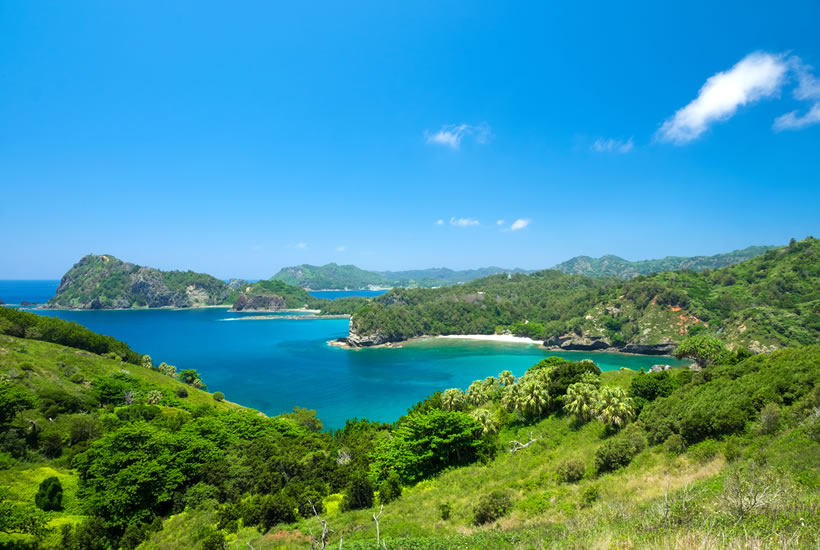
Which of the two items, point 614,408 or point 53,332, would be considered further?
point 53,332

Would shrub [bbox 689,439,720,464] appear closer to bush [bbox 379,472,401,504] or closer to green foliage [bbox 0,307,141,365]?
bush [bbox 379,472,401,504]

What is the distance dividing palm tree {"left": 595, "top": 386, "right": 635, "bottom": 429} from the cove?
138 ft

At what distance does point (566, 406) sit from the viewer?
31.5m

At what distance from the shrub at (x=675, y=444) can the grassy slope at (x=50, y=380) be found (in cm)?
3706

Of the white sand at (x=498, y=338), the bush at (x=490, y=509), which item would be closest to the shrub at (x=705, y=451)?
the bush at (x=490, y=509)

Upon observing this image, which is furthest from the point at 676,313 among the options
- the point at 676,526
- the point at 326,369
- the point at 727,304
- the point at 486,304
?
the point at 676,526

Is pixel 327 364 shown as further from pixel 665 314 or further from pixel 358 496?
pixel 665 314

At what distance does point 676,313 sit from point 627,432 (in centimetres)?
12758

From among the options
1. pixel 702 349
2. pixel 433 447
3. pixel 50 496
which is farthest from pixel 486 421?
pixel 702 349

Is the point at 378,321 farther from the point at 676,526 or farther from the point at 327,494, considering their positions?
the point at 676,526

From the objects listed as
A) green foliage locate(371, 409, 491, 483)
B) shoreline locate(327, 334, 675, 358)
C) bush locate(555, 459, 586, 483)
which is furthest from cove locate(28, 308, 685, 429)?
bush locate(555, 459, 586, 483)

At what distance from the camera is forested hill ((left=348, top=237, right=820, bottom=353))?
9856cm

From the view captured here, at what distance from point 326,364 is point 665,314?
118185 millimetres

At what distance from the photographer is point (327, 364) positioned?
4316 inches
